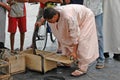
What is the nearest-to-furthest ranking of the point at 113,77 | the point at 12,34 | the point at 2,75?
1. the point at 2,75
2. the point at 113,77
3. the point at 12,34

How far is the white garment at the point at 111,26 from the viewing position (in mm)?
3580

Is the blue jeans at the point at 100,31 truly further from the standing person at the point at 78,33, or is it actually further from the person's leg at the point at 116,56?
the person's leg at the point at 116,56

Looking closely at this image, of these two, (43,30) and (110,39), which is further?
(43,30)

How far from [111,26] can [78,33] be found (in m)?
0.85

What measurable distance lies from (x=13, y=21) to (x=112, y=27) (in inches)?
53.2

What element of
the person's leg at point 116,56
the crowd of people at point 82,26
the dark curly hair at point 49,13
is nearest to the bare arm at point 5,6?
the crowd of people at point 82,26

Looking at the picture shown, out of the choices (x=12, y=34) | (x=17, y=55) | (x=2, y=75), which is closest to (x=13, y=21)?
(x=12, y=34)

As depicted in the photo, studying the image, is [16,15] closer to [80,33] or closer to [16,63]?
[16,63]

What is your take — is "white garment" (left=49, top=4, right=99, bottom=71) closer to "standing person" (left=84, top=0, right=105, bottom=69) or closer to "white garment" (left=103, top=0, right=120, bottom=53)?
"standing person" (left=84, top=0, right=105, bottom=69)

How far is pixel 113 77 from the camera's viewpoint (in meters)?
3.15

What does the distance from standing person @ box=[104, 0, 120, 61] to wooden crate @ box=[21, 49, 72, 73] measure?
0.79 m

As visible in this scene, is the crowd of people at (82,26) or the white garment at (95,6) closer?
the crowd of people at (82,26)

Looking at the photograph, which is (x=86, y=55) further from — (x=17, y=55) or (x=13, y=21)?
(x=13, y=21)

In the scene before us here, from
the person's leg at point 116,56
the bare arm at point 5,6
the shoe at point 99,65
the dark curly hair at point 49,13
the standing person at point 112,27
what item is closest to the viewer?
the dark curly hair at point 49,13
